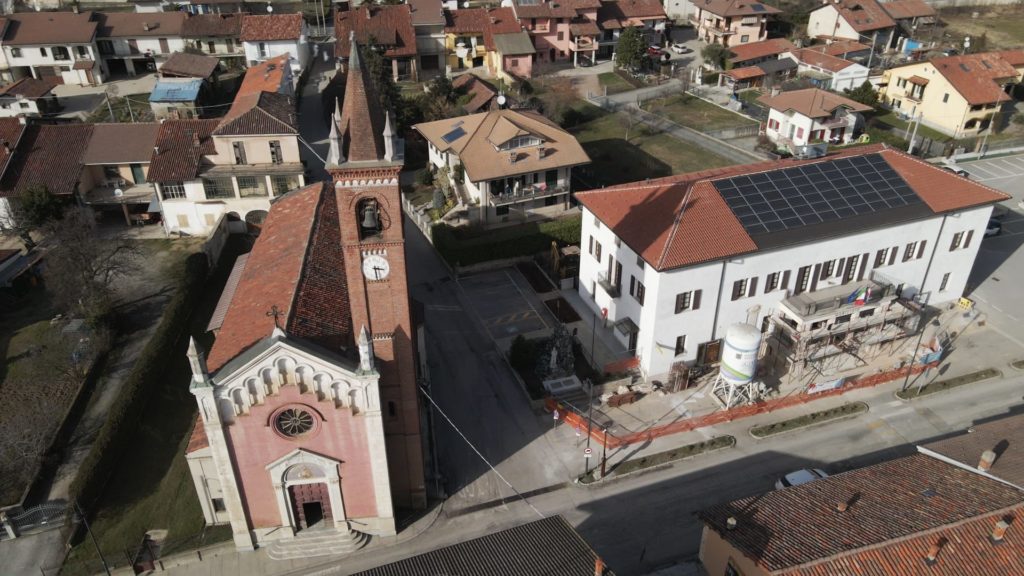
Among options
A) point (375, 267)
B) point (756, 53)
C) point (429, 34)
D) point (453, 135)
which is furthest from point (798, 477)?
point (429, 34)

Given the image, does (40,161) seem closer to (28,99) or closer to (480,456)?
(28,99)

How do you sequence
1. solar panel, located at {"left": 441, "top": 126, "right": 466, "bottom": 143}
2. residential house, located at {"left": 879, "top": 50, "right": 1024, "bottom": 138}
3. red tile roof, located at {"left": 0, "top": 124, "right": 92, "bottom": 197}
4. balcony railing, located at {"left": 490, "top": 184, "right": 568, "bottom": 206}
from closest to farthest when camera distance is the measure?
red tile roof, located at {"left": 0, "top": 124, "right": 92, "bottom": 197} < balcony railing, located at {"left": 490, "top": 184, "right": 568, "bottom": 206} < solar panel, located at {"left": 441, "top": 126, "right": 466, "bottom": 143} < residential house, located at {"left": 879, "top": 50, "right": 1024, "bottom": 138}

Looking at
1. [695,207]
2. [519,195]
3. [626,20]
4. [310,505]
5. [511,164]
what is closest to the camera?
[310,505]

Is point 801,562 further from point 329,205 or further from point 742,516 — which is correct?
point 329,205

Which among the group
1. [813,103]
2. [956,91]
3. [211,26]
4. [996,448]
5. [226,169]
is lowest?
[996,448]

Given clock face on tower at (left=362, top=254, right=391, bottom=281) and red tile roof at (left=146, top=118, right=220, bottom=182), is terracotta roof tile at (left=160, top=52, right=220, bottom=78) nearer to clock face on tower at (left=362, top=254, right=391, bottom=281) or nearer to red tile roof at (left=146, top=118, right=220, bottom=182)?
red tile roof at (left=146, top=118, right=220, bottom=182)

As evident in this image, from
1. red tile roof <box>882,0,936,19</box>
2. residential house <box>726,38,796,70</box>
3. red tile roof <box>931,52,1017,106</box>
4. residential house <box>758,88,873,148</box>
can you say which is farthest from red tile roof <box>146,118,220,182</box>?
red tile roof <box>882,0,936,19</box>

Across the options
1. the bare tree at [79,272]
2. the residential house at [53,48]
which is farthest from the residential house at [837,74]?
the residential house at [53,48]
